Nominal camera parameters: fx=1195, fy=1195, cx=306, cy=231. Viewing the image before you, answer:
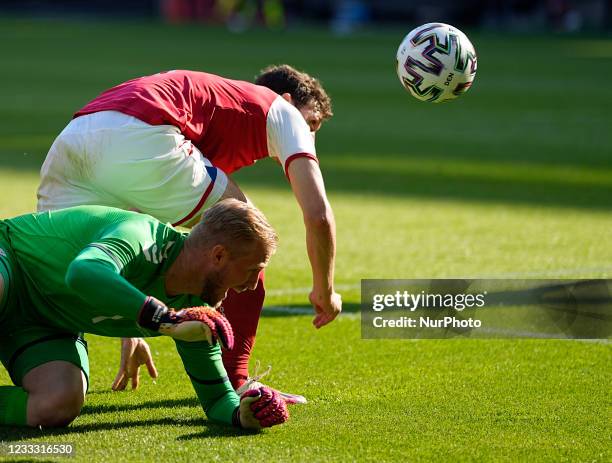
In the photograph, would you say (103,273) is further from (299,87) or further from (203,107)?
(299,87)

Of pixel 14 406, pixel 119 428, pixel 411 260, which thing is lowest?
pixel 411 260

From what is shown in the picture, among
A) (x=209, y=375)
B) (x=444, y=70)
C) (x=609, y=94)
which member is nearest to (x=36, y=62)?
(x=609, y=94)

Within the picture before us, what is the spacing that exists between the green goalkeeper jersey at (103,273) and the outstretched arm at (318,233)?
58 cm

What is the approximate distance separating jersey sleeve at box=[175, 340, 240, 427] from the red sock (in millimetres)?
450

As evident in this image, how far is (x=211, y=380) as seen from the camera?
16.0ft

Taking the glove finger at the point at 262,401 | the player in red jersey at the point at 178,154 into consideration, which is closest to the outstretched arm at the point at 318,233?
the player in red jersey at the point at 178,154

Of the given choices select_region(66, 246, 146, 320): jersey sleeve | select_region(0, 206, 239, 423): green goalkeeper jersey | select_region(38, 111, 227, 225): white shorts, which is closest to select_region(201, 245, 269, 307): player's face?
select_region(0, 206, 239, 423): green goalkeeper jersey

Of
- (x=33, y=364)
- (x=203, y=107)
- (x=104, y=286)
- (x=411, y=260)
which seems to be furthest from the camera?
(x=411, y=260)

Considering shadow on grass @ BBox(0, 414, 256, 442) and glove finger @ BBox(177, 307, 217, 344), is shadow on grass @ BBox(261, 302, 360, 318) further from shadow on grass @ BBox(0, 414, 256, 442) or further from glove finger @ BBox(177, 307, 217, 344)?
glove finger @ BBox(177, 307, 217, 344)

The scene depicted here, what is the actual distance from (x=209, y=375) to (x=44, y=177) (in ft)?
4.61

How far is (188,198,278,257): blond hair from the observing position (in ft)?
14.3

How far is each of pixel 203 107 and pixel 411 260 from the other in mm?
3528

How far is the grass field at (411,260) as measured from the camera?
15.3 feet

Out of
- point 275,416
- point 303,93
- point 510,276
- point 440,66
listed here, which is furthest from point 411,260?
point 275,416
